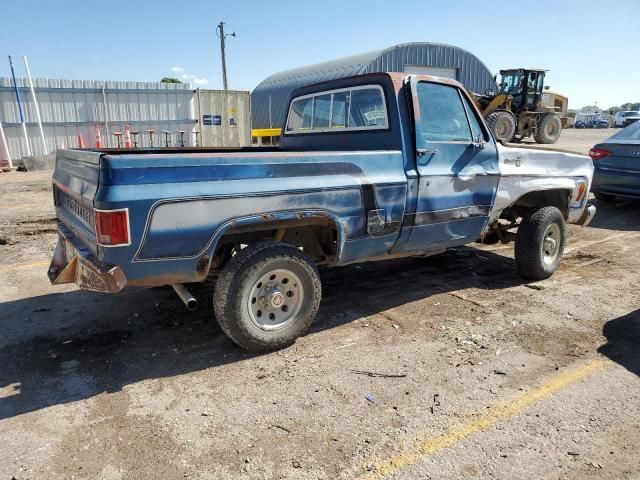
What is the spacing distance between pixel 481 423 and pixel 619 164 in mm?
7375

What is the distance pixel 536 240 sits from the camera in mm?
5160

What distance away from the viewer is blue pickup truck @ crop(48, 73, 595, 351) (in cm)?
307

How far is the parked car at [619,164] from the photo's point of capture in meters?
8.28

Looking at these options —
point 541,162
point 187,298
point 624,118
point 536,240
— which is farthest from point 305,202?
point 624,118

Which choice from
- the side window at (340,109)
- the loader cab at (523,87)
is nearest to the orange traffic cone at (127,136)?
the side window at (340,109)

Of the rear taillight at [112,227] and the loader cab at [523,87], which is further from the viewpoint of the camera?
the loader cab at [523,87]

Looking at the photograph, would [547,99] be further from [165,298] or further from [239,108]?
[165,298]

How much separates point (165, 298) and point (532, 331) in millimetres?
3340

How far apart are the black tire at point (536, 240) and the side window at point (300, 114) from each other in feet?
8.25

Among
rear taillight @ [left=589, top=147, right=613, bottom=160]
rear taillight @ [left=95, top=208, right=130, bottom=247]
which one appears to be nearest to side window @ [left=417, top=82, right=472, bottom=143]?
rear taillight @ [left=95, top=208, right=130, bottom=247]

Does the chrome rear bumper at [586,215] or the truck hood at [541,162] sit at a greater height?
the truck hood at [541,162]

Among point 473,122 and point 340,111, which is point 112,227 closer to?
point 340,111

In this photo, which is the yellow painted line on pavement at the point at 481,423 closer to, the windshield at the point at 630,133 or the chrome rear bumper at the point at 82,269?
the chrome rear bumper at the point at 82,269

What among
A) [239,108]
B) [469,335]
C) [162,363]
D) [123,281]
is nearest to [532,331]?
[469,335]
